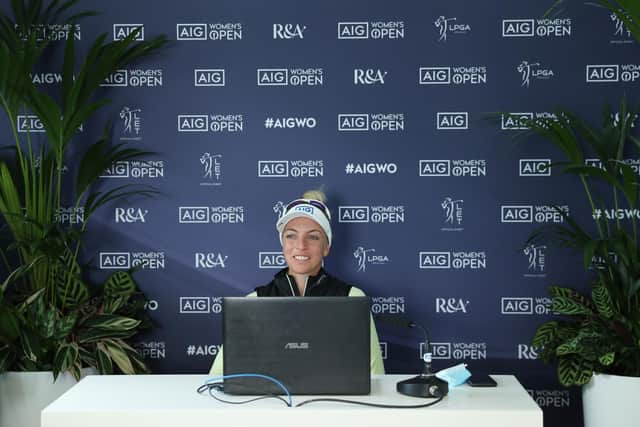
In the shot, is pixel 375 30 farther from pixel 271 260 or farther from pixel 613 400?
pixel 613 400

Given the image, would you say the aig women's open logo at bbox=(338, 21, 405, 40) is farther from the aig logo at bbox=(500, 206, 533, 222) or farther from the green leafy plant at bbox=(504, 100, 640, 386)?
the aig logo at bbox=(500, 206, 533, 222)

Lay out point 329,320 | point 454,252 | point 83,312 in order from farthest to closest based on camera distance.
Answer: point 454,252, point 83,312, point 329,320

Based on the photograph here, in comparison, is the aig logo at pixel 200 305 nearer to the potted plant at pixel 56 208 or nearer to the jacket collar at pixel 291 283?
the potted plant at pixel 56 208

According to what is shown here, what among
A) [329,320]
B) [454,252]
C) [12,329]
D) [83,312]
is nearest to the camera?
[329,320]

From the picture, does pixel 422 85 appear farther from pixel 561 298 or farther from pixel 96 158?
pixel 96 158

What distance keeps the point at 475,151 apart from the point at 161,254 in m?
1.78

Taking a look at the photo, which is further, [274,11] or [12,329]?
[274,11]

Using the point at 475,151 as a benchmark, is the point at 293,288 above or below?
below

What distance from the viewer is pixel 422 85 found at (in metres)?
3.95

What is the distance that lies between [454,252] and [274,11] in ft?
5.30

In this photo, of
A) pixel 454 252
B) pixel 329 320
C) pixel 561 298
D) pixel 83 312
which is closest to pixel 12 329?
pixel 83 312

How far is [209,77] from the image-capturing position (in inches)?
158

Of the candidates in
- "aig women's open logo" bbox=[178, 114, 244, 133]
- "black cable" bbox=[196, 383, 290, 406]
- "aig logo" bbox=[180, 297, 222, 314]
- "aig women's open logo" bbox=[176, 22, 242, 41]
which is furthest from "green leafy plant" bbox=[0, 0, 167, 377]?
"black cable" bbox=[196, 383, 290, 406]

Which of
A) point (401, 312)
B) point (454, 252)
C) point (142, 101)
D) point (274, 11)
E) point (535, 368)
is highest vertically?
point (274, 11)
